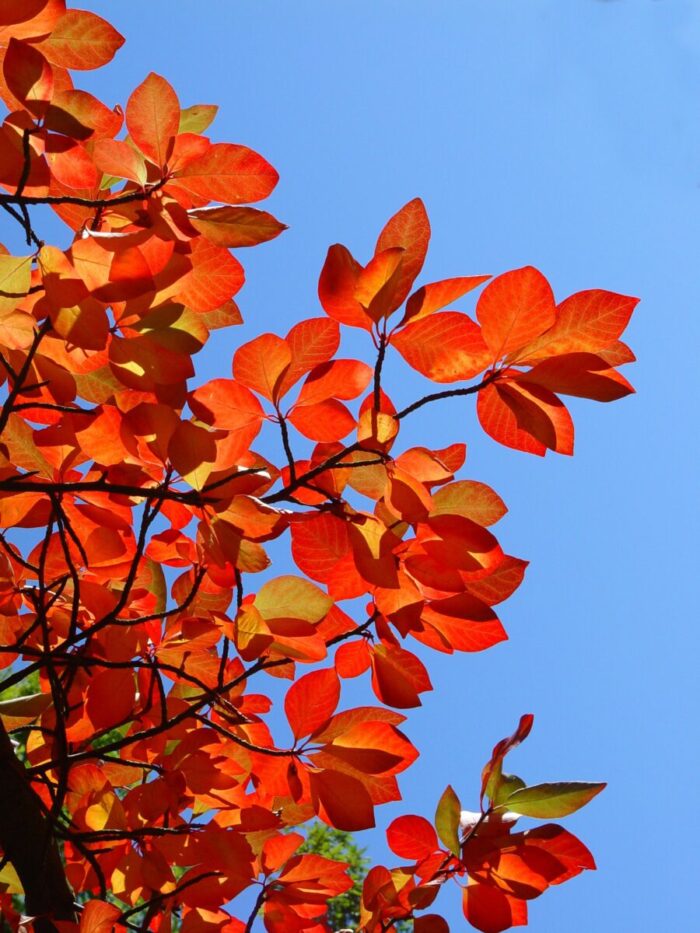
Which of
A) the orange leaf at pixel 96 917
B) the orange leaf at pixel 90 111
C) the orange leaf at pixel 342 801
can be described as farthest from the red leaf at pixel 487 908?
the orange leaf at pixel 90 111

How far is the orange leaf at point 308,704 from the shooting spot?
68 cm

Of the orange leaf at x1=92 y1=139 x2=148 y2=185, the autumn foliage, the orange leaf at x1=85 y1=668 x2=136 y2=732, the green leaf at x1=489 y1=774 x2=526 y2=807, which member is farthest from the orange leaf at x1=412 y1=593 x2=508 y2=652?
the orange leaf at x1=92 y1=139 x2=148 y2=185

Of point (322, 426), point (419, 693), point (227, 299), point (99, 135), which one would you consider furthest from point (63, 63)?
point (419, 693)

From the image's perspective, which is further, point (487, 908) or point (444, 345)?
point (487, 908)

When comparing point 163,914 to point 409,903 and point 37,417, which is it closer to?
point 409,903

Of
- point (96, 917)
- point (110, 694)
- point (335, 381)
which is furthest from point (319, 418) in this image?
point (96, 917)

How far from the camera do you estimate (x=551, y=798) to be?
0.66 metres

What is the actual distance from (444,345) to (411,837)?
40cm

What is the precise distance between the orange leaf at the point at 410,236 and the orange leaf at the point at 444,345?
25mm

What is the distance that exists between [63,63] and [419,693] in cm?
50

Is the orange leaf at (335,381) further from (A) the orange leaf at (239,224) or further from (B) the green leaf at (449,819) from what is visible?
(B) the green leaf at (449,819)

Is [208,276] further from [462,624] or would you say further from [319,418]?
[462,624]

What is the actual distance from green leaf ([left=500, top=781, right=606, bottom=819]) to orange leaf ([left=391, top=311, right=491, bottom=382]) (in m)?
0.31

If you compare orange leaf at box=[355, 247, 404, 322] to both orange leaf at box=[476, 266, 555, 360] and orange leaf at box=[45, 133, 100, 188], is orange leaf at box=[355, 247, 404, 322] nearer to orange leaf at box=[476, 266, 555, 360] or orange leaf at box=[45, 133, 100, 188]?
orange leaf at box=[476, 266, 555, 360]
